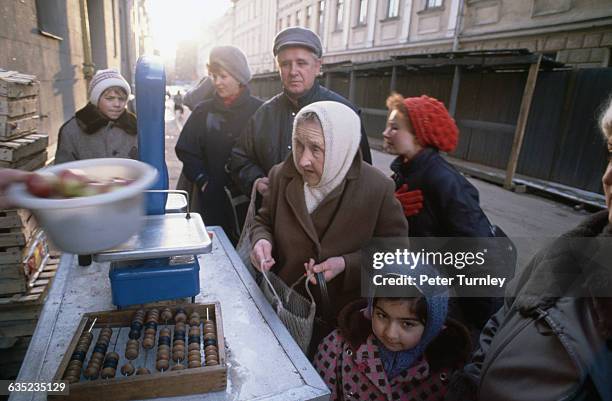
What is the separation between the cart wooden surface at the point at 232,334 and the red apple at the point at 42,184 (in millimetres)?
545

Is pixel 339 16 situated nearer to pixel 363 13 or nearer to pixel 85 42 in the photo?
pixel 363 13

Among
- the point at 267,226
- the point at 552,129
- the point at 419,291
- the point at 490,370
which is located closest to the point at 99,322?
the point at 267,226

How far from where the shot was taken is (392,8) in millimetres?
15211

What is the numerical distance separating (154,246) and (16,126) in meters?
1.60

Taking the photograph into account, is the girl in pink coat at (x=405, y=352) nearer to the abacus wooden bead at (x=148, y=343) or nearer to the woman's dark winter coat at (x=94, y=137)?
the abacus wooden bead at (x=148, y=343)

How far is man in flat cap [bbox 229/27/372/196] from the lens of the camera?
2338 millimetres

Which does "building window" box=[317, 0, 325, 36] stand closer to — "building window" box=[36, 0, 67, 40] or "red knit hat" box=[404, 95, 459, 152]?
"building window" box=[36, 0, 67, 40]

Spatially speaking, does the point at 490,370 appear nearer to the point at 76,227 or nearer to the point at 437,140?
the point at 76,227

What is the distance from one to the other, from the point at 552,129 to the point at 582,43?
7.91 feet

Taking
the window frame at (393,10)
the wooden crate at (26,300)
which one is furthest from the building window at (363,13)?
the wooden crate at (26,300)

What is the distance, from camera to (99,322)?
1213mm

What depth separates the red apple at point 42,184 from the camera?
81 centimetres

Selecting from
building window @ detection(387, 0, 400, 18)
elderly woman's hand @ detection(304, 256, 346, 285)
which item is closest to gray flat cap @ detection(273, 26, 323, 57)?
elderly woman's hand @ detection(304, 256, 346, 285)

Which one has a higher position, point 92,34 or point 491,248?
point 92,34
